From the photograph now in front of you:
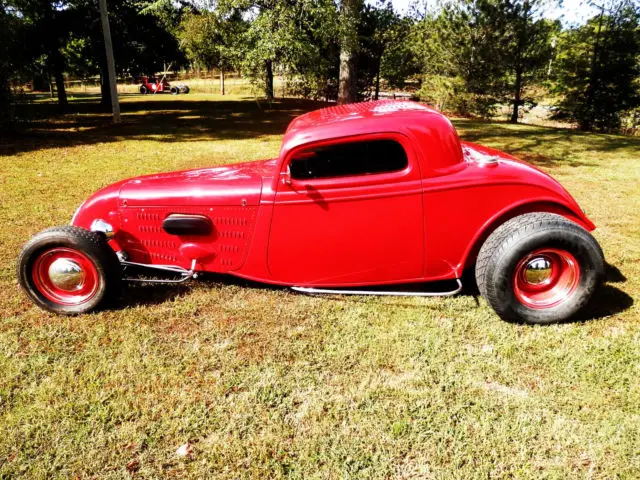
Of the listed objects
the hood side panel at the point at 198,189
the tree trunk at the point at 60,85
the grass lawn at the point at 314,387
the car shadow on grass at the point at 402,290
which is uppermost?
the tree trunk at the point at 60,85

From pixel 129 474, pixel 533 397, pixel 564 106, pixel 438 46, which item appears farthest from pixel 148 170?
pixel 564 106

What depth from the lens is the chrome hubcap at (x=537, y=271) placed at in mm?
3449

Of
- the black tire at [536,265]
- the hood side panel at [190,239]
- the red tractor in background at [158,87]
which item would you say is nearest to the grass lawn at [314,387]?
the black tire at [536,265]

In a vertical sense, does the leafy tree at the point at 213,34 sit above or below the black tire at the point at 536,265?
above

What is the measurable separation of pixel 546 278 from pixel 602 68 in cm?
1583

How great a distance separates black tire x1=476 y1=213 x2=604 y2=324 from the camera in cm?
329

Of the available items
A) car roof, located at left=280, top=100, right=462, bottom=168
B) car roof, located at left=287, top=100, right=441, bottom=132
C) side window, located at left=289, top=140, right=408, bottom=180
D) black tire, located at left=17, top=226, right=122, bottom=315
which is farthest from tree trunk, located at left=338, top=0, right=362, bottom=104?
black tire, located at left=17, top=226, right=122, bottom=315

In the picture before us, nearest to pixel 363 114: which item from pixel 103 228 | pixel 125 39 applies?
pixel 103 228

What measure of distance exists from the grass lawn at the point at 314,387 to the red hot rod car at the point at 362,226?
0.95ft

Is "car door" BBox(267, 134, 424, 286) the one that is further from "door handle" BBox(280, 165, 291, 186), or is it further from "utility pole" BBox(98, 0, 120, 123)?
"utility pole" BBox(98, 0, 120, 123)

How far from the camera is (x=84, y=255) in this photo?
11.9ft

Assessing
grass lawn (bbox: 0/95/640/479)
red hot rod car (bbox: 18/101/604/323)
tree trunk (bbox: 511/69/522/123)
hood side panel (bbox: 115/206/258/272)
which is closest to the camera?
grass lawn (bbox: 0/95/640/479)

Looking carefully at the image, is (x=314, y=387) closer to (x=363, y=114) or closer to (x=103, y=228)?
(x=363, y=114)

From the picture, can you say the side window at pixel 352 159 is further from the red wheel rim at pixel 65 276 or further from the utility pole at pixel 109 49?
the utility pole at pixel 109 49
